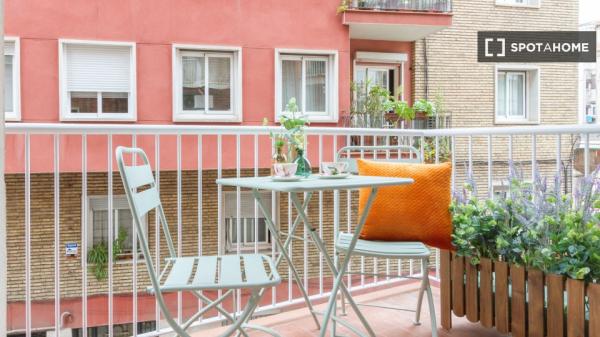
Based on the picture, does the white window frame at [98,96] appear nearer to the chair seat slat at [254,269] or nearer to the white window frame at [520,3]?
the chair seat slat at [254,269]

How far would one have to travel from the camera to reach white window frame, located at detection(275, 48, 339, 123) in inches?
356

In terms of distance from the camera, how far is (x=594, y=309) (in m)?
1.99

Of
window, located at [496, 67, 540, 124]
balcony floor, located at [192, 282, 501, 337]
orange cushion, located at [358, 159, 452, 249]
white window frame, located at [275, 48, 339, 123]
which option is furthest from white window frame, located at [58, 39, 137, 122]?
window, located at [496, 67, 540, 124]

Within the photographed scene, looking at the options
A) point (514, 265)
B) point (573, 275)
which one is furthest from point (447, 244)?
point (573, 275)

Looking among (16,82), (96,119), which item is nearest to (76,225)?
(96,119)

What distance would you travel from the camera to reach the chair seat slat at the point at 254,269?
1850 millimetres

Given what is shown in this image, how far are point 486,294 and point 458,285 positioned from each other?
0.20 m

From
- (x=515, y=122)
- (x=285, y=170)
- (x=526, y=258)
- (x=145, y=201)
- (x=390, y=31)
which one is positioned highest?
(x=390, y=31)

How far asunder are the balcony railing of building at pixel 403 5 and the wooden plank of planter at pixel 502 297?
24.4 ft

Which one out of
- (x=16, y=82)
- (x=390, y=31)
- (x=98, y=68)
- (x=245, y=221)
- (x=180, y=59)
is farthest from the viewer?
(x=390, y=31)

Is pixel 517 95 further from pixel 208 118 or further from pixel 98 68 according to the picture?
pixel 98 68

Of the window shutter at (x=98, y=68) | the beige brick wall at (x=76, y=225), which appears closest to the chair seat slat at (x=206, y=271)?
the beige brick wall at (x=76, y=225)

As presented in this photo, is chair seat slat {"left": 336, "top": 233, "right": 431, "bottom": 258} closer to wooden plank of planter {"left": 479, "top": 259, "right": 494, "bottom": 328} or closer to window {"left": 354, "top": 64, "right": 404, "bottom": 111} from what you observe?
wooden plank of planter {"left": 479, "top": 259, "right": 494, "bottom": 328}

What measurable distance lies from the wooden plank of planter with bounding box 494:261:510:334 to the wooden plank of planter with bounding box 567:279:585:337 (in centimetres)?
32
